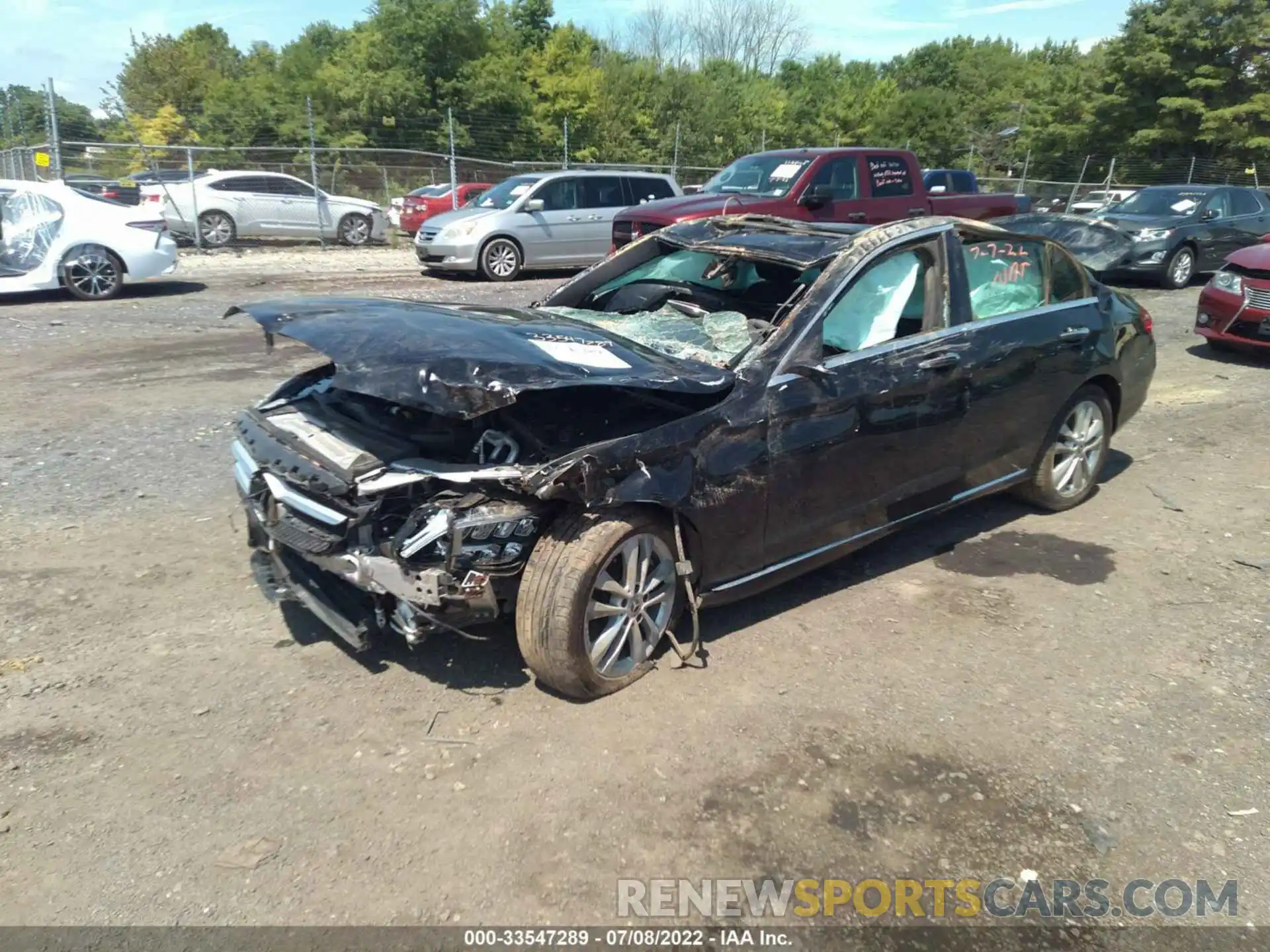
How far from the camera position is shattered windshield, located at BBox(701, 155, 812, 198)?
1220 centimetres

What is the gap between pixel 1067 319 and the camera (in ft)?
16.7

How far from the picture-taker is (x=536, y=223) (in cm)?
1512

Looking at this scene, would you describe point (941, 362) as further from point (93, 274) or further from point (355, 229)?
point (355, 229)

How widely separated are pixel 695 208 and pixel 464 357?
9153mm

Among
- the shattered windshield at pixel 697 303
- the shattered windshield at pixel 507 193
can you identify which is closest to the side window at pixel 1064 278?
the shattered windshield at pixel 697 303

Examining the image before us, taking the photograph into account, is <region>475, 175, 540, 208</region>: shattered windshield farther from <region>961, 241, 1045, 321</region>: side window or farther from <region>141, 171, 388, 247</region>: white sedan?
<region>961, 241, 1045, 321</region>: side window

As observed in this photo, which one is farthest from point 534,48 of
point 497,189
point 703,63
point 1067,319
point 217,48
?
point 1067,319

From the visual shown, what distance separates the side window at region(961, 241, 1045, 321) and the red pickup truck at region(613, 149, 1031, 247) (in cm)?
672

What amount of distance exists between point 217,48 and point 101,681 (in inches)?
2854

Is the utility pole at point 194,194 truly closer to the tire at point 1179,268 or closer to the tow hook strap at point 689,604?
the tire at point 1179,268

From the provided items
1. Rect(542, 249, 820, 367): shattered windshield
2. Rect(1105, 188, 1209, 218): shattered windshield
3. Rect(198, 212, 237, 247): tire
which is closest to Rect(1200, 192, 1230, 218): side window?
Rect(1105, 188, 1209, 218): shattered windshield

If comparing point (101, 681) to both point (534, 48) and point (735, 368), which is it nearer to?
point (735, 368)

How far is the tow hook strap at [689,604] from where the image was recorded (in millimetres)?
3500

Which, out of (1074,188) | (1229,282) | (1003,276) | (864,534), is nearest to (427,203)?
(1229,282)
